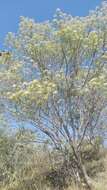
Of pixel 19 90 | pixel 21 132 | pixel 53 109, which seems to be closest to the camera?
pixel 19 90

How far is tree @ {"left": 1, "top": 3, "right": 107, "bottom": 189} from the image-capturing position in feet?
43.8

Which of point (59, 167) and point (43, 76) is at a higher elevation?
point (43, 76)

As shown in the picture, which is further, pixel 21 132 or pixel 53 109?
pixel 21 132

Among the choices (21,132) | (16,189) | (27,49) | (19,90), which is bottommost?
(16,189)

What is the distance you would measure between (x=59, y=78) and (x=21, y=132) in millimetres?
2768

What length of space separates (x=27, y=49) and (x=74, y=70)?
157 cm

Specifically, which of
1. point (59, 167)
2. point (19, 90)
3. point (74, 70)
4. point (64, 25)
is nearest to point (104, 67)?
point (74, 70)

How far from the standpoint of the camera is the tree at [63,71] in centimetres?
1334

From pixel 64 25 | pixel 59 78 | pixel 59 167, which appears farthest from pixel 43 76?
pixel 59 167

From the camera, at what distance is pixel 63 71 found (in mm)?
13594

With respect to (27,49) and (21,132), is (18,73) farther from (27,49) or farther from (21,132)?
(21,132)

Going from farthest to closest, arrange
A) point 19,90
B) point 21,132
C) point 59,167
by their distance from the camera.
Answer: point 59,167 < point 21,132 < point 19,90

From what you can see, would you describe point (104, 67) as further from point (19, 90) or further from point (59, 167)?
point (59, 167)

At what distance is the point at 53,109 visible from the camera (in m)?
13.7
